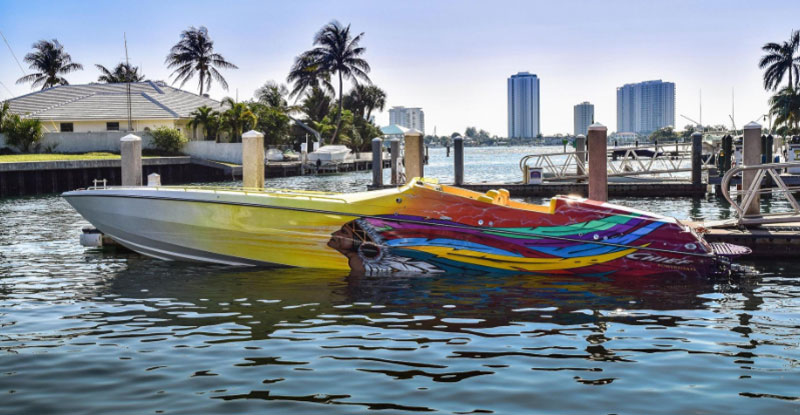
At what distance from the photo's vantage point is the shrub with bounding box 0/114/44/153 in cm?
3866

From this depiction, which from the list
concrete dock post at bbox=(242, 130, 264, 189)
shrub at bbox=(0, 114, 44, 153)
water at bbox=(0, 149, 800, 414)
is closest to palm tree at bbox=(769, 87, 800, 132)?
shrub at bbox=(0, 114, 44, 153)

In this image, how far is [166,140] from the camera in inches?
1657

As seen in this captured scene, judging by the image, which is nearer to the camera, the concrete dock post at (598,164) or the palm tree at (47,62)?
the concrete dock post at (598,164)

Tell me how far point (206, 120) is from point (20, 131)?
10415 mm

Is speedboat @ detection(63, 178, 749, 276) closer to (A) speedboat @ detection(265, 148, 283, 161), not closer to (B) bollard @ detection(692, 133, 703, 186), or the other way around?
(B) bollard @ detection(692, 133, 703, 186)

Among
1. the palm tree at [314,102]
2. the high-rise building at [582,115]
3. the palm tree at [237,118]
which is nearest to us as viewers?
the palm tree at [237,118]

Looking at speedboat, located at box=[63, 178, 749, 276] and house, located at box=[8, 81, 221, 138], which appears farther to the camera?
house, located at box=[8, 81, 221, 138]

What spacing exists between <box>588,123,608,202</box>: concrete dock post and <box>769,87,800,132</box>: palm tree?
47.7 meters

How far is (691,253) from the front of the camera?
8875mm

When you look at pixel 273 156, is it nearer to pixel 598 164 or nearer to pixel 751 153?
pixel 598 164

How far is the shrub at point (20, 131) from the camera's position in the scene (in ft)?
127

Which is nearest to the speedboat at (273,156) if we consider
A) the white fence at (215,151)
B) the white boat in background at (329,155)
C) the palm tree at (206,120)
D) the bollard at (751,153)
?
the white boat in background at (329,155)

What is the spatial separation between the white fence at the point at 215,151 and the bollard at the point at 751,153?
32.6 m

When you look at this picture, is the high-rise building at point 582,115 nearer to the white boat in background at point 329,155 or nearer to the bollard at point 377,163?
the white boat in background at point 329,155
